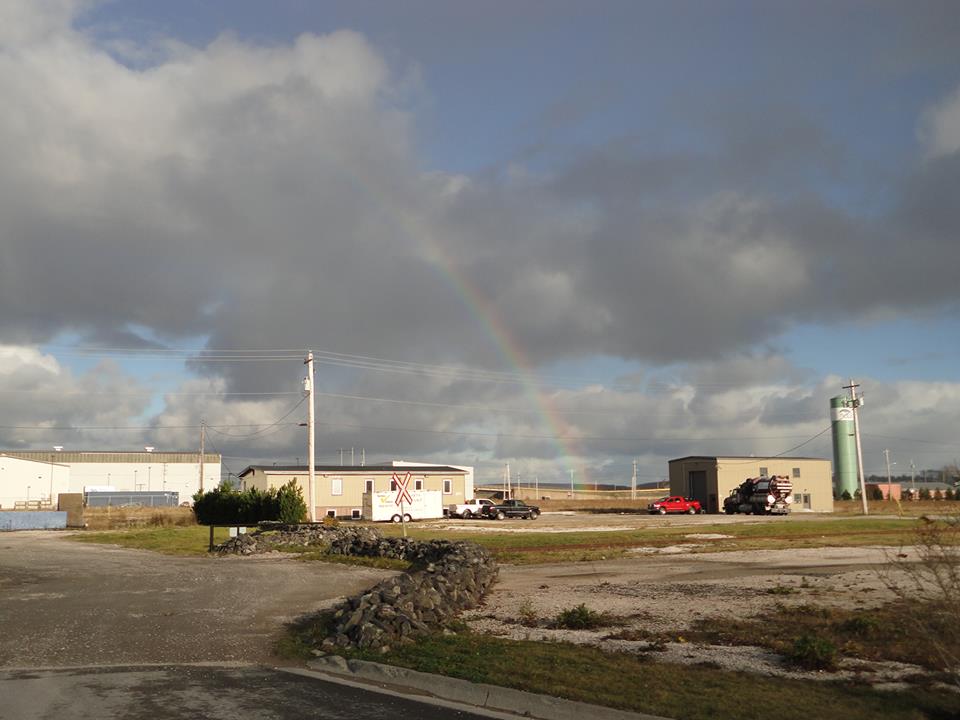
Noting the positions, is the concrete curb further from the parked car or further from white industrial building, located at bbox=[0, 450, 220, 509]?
white industrial building, located at bbox=[0, 450, 220, 509]

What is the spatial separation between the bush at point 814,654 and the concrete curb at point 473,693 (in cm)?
276

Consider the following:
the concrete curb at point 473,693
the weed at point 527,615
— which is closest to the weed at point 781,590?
Result: the weed at point 527,615

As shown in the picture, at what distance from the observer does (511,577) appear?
69.7 feet

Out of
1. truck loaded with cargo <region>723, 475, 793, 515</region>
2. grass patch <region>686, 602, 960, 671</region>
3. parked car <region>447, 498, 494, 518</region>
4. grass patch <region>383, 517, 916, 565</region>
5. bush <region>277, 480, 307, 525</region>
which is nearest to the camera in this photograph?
grass patch <region>686, 602, 960, 671</region>

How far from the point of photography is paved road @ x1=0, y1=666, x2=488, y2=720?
853 cm

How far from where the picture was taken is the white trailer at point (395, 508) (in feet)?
205

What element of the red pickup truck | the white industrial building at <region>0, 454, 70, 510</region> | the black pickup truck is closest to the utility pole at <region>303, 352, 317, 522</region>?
the black pickup truck

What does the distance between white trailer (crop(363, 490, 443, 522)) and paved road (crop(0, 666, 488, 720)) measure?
49.1 metres

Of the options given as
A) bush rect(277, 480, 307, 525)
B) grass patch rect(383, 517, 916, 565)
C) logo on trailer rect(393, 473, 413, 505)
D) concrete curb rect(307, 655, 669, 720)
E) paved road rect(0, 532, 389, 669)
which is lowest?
grass patch rect(383, 517, 916, 565)

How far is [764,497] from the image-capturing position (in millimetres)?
71125

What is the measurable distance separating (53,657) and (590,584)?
35.6ft

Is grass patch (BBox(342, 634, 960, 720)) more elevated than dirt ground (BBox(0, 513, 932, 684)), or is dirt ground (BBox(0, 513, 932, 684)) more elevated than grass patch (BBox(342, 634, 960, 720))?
grass patch (BBox(342, 634, 960, 720))

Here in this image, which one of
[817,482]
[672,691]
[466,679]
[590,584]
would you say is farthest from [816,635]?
[817,482]

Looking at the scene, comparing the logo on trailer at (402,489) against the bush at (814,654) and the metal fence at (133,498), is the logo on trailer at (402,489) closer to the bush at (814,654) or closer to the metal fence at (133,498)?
the bush at (814,654)
